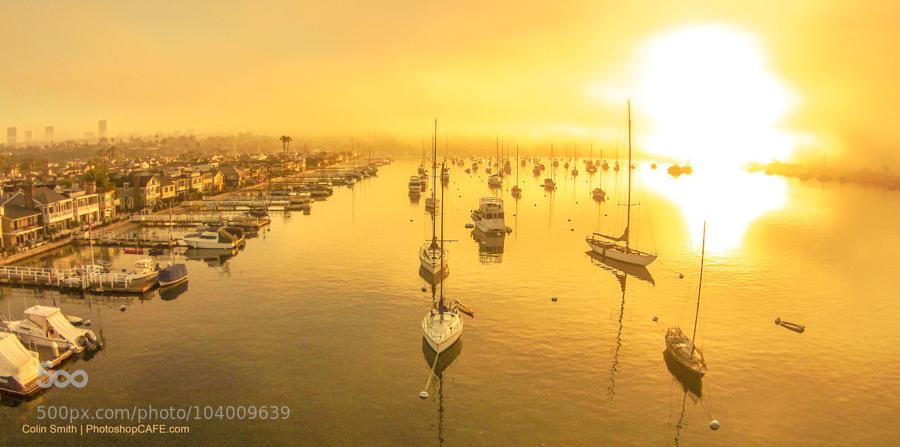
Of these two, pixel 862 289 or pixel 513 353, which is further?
pixel 862 289

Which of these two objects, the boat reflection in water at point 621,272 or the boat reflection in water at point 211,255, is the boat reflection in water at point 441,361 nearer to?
the boat reflection in water at point 621,272

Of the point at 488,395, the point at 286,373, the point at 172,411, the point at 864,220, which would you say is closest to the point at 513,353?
the point at 488,395

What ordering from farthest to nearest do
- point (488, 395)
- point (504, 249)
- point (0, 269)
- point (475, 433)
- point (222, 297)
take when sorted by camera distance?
1. point (504, 249)
2. point (0, 269)
3. point (222, 297)
4. point (488, 395)
5. point (475, 433)

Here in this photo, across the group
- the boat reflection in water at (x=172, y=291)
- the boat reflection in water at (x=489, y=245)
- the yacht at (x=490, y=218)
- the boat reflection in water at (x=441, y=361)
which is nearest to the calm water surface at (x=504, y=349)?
the boat reflection in water at (x=441, y=361)

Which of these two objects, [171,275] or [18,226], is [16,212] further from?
[171,275]

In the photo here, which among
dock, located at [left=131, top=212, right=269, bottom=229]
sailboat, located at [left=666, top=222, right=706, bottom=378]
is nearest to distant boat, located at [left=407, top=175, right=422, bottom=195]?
dock, located at [left=131, top=212, right=269, bottom=229]

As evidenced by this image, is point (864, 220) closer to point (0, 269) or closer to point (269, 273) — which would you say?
point (269, 273)

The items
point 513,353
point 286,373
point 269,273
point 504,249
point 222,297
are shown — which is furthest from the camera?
point 504,249
